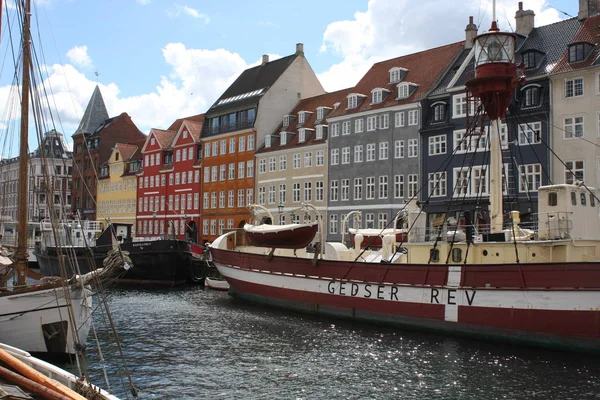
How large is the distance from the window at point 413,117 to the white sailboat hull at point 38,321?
103ft

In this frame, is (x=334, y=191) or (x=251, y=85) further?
(x=251, y=85)

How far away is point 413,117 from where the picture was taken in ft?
149

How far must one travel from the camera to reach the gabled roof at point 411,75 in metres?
45.8

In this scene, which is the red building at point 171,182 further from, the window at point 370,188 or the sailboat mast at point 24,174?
the sailboat mast at point 24,174

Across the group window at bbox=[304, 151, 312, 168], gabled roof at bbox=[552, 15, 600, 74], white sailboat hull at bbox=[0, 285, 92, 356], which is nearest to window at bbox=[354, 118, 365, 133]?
window at bbox=[304, 151, 312, 168]

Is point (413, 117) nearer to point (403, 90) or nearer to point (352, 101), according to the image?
point (403, 90)

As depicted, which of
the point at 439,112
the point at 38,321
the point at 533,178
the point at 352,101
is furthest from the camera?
the point at 352,101

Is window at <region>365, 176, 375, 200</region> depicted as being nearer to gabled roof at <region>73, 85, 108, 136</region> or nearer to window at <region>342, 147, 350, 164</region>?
window at <region>342, 147, 350, 164</region>

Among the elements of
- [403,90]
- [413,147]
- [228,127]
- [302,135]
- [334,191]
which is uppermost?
[228,127]

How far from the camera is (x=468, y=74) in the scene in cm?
4144

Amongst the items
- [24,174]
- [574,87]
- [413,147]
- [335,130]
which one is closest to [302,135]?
[335,130]

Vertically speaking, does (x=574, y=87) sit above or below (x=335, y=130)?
below

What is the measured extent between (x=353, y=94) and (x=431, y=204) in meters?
12.4

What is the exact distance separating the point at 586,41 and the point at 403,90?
42.1 feet
